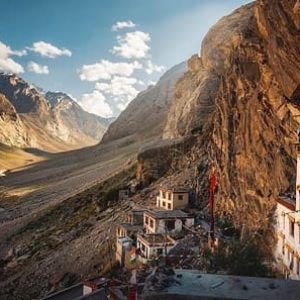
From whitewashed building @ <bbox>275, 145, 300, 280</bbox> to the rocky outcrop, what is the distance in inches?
3994

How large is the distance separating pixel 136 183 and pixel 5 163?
133 metres

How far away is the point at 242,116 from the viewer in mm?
37969

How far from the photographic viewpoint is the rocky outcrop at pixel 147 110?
13675 cm

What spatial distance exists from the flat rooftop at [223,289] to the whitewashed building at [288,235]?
23.6ft

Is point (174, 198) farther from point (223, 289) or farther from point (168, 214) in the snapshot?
point (223, 289)

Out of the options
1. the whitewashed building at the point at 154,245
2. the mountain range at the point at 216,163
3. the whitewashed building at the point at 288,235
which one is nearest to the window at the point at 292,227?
the whitewashed building at the point at 288,235

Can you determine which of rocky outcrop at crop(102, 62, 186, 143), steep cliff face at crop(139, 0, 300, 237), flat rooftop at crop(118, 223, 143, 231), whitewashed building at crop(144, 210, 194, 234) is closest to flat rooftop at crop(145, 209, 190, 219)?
whitewashed building at crop(144, 210, 194, 234)

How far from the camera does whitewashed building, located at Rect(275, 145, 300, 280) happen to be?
22.0 metres

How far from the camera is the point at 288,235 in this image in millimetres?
23656

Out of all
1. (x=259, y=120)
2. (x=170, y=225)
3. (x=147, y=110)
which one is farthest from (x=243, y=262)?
(x=147, y=110)

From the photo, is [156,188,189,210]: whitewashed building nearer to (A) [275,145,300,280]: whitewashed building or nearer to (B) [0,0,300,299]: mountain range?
(B) [0,0,300,299]: mountain range

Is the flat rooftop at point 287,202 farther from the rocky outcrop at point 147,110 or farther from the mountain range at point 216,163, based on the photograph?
the rocky outcrop at point 147,110

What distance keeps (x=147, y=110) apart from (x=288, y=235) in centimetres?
12595

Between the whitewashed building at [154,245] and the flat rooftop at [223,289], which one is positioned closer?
the flat rooftop at [223,289]
